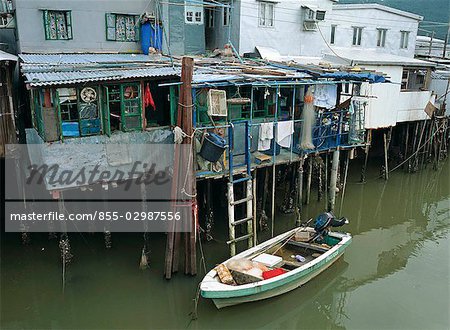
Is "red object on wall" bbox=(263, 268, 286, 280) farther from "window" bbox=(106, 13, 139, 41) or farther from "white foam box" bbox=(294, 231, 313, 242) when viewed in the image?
"window" bbox=(106, 13, 139, 41)

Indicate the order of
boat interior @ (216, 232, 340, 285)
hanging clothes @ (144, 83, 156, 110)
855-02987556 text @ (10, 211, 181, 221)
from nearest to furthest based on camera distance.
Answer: boat interior @ (216, 232, 340, 285)
hanging clothes @ (144, 83, 156, 110)
855-02987556 text @ (10, 211, 181, 221)

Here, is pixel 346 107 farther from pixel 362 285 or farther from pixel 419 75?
pixel 419 75

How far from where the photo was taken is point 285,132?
42.3 feet

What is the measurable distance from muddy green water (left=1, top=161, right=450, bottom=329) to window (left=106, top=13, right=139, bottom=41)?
8868mm

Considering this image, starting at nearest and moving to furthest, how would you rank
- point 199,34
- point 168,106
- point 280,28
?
1. point 168,106
2. point 199,34
3. point 280,28

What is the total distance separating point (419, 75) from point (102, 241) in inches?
720

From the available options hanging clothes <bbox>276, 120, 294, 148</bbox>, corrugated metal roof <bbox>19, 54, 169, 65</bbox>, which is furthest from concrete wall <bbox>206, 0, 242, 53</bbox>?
hanging clothes <bbox>276, 120, 294, 148</bbox>

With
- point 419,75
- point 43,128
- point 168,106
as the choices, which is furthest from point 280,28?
point 43,128

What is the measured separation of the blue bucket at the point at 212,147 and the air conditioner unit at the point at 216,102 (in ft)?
2.30

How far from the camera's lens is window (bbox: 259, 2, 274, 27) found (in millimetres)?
20141

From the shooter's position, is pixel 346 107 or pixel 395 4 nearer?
pixel 346 107

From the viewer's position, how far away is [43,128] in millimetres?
10562

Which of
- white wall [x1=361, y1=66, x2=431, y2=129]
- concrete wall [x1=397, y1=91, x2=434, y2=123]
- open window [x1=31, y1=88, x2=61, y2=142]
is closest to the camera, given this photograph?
open window [x1=31, y1=88, x2=61, y2=142]

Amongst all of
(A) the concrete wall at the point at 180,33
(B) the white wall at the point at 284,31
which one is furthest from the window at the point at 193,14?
(B) the white wall at the point at 284,31
